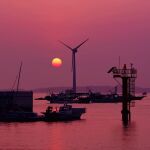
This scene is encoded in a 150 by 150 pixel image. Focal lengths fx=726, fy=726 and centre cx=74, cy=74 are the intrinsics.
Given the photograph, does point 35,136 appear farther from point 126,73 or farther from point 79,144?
point 126,73

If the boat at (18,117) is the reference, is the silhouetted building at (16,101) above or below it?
above

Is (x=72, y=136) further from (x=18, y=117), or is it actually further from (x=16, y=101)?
(x=16, y=101)

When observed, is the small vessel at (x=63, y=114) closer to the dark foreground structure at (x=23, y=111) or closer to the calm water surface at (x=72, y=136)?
the dark foreground structure at (x=23, y=111)

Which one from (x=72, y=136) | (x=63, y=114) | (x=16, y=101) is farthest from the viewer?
(x=16, y=101)

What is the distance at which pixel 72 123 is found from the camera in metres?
115

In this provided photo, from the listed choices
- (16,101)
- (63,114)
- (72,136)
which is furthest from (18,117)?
(72,136)

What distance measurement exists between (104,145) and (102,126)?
31.3 meters

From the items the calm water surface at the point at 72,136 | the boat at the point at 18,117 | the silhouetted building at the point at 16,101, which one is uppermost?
the silhouetted building at the point at 16,101

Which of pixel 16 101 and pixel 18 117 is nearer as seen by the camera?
pixel 18 117

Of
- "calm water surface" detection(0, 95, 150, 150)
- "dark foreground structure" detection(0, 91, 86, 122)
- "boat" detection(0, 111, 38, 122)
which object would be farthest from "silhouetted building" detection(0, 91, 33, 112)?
"calm water surface" detection(0, 95, 150, 150)

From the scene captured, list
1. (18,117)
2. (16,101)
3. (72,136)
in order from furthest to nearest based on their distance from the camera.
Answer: (16,101) → (18,117) → (72,136)

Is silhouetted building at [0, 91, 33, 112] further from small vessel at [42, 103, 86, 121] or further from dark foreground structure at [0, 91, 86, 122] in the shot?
small vessel at [42, 103, 86, 121]

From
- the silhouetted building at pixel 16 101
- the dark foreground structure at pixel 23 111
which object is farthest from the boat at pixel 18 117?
the silhouetted building at pixel 16 101

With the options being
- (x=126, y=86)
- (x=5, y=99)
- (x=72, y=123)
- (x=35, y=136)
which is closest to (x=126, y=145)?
(x=35, y=136)
